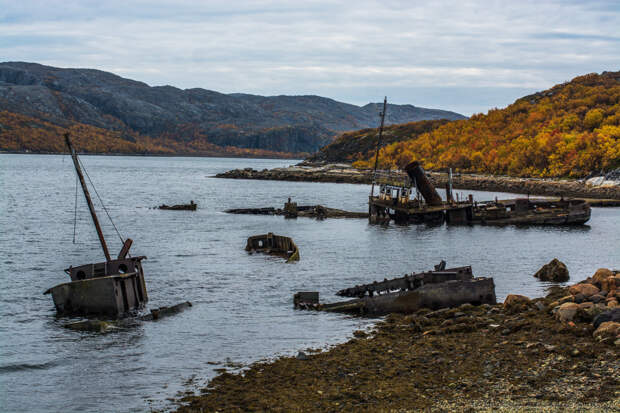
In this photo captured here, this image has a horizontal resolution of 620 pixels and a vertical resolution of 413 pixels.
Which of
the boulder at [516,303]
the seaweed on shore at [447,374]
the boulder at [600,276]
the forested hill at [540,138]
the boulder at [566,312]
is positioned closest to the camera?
the seaweed on shore at [447,374]

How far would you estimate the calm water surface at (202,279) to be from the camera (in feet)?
53.8

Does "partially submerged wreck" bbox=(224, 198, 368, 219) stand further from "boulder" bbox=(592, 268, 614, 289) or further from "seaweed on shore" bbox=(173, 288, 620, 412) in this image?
"seaweed on shore" bbox=(173, 288, 620, 412)

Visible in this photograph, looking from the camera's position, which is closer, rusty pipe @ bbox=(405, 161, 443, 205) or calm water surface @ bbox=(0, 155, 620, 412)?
calm water surface @ bbox=(0, 155, 620, 412)

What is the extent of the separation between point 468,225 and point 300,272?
29.5 m

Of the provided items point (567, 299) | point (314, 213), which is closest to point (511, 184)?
point (314, 213)

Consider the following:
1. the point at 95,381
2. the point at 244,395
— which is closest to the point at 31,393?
the point at 95,381

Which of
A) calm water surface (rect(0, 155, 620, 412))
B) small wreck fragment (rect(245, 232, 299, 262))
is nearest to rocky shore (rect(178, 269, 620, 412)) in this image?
calm water surface (rect(0, 155, 620, 412))

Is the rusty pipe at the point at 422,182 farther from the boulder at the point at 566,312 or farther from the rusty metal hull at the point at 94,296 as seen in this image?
the boulder at the point at 566,312

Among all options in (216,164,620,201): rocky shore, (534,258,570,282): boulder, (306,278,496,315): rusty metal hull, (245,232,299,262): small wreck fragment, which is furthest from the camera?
(216,164,620,201): rocky shore

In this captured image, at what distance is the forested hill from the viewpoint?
113 m

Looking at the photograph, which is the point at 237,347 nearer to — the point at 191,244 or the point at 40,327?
the point at 40,327

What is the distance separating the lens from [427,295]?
21359 mm

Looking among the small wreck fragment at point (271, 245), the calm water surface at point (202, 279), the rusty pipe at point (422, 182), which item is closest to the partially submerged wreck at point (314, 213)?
the calm water surface at point (202, 279)

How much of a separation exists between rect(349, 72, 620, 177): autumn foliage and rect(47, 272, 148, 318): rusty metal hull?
9697 centimetres
